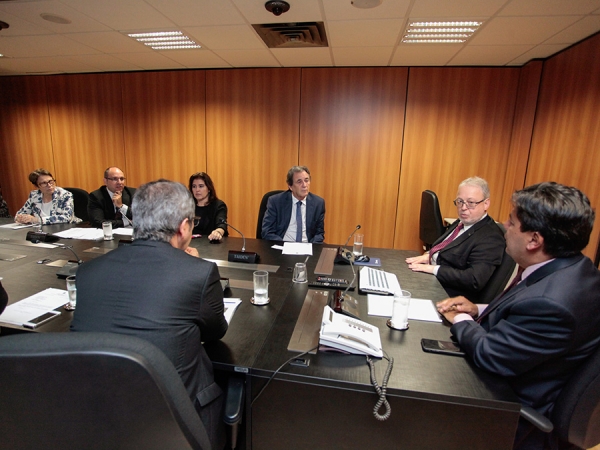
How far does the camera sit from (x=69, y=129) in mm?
4816

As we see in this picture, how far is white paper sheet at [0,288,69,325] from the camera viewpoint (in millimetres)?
1317

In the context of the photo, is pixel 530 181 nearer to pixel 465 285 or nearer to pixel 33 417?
pixel 465 285

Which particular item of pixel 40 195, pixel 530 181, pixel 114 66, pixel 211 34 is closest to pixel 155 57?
pixel 114 66

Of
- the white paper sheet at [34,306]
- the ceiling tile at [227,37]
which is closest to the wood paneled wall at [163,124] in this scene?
the ceiling tile at [227,37]

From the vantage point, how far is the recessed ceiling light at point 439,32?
2.67 meters

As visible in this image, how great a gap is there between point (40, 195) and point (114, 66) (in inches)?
77.5

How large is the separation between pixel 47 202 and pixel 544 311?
409 centimetres

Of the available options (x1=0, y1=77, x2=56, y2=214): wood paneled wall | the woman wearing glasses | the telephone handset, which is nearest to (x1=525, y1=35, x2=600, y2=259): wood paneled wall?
the telephone handset

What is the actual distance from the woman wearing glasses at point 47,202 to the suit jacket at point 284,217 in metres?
2.03

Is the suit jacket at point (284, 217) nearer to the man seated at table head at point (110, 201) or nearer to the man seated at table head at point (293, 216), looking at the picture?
the man seated at table head at point (293, 216)

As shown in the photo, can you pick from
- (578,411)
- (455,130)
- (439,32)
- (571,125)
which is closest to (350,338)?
(578,411)

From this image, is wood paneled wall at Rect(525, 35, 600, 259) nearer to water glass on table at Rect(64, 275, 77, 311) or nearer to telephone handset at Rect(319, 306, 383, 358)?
telephone handset at Rect(319, 306, 383, 358)

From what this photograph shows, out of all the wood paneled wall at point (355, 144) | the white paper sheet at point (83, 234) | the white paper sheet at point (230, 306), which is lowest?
the white paper sheet at point (230, 306)

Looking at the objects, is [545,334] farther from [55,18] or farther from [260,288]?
[55,18]
